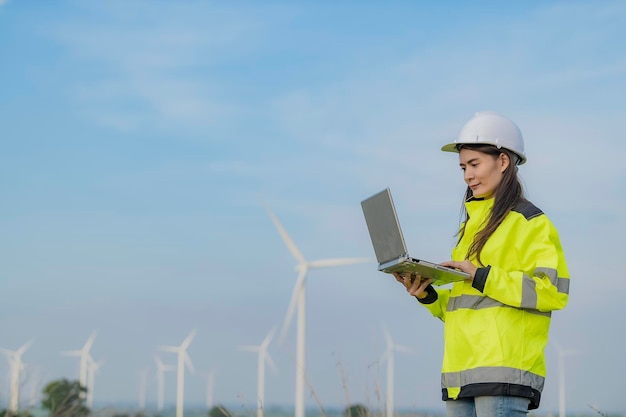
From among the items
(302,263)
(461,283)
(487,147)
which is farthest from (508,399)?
(302,263)

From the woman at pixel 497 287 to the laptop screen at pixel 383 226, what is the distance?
24 cm

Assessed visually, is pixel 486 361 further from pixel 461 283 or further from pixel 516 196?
pixel 516 196

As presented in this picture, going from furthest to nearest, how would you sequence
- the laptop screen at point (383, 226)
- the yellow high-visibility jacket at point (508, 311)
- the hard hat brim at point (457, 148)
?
1. the hard hat brim at point (457, 148)
2. the laptop screen at point (383, 226)
3. the yellow high-visibility jacket at point (508, 311)

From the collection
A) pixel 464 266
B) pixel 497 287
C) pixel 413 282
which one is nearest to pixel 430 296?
pixel 413 282

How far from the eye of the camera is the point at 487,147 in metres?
5.10

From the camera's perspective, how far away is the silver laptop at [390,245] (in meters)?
4.69

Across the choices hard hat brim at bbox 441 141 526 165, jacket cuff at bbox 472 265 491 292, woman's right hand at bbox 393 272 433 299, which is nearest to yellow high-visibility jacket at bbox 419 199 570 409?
jacket cuff at bbox 472 265 491 292

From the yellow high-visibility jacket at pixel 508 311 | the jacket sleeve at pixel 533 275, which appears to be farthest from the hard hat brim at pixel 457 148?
the jacket sleeve at pixel 533 275

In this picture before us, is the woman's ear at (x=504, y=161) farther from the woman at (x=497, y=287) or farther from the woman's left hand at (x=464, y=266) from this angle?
the woman's left hand at (x=464, y=266)

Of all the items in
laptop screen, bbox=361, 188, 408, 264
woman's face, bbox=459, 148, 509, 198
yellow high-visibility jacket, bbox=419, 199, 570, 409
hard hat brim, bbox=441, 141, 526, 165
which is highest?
hard hat brim, bbox=441, 141, 526, 165

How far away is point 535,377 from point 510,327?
0.26 metres

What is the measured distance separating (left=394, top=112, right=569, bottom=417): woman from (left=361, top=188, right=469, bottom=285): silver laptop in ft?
0.31

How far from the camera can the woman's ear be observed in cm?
510

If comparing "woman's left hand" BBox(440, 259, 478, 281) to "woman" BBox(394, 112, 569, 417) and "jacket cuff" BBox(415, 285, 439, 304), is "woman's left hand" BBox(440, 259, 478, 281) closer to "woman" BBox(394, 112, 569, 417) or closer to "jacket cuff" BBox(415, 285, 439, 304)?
"woman" BBox(394, 112, 569, 417)
